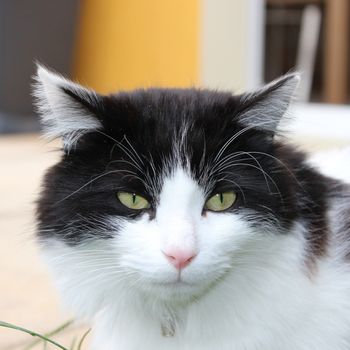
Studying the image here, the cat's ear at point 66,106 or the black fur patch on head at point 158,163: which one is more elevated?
the cat's ear at point 66,106

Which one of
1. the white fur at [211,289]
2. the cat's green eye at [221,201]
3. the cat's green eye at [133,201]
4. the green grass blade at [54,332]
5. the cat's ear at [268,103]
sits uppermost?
the cat's ear at [268,103]

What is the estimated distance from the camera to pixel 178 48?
380 centimetres

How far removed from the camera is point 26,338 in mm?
1228

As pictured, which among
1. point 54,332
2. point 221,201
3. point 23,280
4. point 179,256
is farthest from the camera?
point 23,280

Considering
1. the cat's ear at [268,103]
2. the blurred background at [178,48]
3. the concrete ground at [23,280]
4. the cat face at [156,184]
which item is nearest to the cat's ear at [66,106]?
the cat face at [156,184]

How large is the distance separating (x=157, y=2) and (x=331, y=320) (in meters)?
3.07

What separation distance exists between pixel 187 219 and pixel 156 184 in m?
0.08

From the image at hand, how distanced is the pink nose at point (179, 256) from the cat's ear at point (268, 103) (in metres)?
0.25

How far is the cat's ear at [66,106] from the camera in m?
0.95

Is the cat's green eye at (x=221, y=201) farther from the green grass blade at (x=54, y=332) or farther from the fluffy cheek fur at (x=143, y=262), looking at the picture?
the green grass blade at (x=54, y=332)

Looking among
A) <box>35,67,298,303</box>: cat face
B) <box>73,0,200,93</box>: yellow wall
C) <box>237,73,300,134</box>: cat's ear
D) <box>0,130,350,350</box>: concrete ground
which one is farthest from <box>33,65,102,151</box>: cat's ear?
<box>73,0,200,93</box>: yellow wall

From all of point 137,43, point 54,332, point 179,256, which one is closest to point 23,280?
point 54,332

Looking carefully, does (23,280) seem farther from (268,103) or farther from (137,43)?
(137,43)

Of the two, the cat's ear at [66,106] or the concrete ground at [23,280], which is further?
the concrete ground at [23,280]
